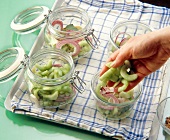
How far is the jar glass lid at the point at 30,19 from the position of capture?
4.46ft

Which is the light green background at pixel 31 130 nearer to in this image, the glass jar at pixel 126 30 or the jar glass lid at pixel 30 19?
the jar glass lid at pixel 30 19

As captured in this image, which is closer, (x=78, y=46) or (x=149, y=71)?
(x=149, y=71)

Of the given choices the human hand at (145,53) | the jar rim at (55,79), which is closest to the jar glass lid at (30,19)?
the jar rim at (55,79)

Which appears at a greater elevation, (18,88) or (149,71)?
(149,71)

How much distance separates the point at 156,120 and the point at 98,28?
381 mm

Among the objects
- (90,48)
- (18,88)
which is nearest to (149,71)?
(90,48)

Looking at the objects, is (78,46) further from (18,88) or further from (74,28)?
(18,88)

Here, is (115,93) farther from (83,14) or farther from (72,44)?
(83,14)

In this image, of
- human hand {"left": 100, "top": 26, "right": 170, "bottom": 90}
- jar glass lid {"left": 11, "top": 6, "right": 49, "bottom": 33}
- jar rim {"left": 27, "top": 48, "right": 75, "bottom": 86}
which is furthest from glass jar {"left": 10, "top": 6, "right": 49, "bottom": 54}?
human hand {"left": 100, "top": 26, "right": 170, "bottom": 90}

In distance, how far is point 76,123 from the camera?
1.16 metres

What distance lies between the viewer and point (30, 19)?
144 cm

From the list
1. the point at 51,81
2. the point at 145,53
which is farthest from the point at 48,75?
the point at 145,53

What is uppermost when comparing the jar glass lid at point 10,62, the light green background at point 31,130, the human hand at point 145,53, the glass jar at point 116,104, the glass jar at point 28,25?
the glass jar at point 28,25

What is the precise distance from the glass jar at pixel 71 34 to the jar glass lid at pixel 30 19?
1.1 inches
